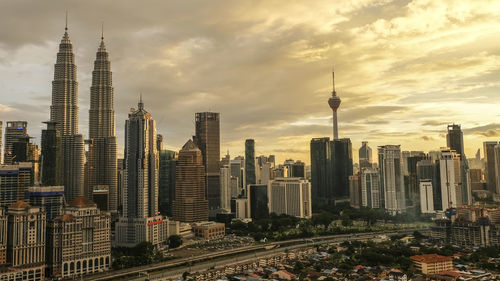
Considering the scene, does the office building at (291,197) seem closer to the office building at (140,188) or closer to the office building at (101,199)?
the office building at (140,188)

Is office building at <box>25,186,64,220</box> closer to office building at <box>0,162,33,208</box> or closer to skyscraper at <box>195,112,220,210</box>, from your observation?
office building at <box>0,162,33,208</box>

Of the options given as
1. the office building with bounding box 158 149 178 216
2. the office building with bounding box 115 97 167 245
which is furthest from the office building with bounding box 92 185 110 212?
the office building with bounding box 115 97 167 245

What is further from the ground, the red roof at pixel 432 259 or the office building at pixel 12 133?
the office building at pixel 12 133

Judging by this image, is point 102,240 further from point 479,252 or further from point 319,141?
point 319,141

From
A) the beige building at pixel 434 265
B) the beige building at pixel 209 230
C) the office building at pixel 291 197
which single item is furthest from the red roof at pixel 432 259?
the office building at pixel 291 197

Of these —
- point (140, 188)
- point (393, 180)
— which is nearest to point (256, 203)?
point (393, 180)

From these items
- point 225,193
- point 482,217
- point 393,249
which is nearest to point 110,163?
point 225,193
